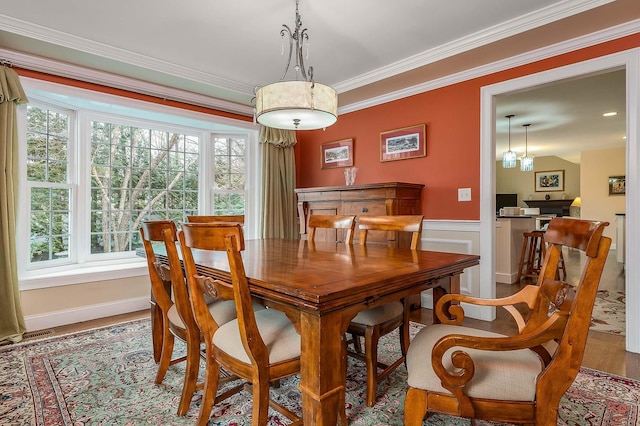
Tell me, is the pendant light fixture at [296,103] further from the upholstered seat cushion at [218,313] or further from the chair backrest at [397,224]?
the upholstered seat cushion at [218,313]

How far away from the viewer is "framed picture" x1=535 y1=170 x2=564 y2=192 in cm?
1048

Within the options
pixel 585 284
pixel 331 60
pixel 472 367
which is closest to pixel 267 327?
pixel 472 367

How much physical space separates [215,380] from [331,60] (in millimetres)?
2844

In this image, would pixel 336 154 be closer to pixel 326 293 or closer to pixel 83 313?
pixel 83 313

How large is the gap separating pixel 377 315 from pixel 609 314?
2965mm

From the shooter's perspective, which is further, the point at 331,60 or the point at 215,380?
the point at 331,60

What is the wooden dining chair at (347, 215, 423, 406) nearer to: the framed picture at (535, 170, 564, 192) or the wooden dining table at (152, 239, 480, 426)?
the wooden dining table at (152, 239, 480, 426)

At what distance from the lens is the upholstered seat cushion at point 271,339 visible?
1.29 m

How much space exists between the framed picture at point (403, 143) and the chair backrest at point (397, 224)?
5.24 feet

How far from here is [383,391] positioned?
1.87 m

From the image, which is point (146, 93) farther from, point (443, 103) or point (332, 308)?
point (332, 308)

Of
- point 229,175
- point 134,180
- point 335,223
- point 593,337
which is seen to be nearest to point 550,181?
point 593,337

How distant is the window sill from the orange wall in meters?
2.72

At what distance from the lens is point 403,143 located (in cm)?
379
